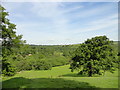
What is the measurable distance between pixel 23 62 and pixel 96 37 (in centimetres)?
7925

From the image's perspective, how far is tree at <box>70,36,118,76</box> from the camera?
2947 centimetres

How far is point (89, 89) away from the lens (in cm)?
1194

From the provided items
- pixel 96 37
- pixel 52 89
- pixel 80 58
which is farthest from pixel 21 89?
pixel 96 37

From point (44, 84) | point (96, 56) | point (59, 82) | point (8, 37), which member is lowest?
point (59, 82)

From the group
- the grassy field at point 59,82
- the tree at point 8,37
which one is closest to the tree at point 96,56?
the grassy field at point 59,82

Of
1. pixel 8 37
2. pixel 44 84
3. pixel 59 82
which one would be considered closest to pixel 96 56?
pixel 59 82

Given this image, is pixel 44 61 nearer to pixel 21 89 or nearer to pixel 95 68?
pixel 95 68

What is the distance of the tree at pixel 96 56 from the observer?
29.5 meters

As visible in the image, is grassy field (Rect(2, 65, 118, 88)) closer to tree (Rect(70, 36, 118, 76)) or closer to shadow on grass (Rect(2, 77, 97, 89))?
shadow on grass (Rect(2, 77, 97, 89))

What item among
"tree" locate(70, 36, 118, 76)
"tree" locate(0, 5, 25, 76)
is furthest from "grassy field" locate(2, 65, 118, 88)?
"tree" locate(70, 36, 118, 76)

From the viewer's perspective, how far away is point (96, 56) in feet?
98.5

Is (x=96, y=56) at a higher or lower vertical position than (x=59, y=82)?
higher

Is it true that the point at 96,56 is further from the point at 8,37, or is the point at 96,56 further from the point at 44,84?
the point at 8,37

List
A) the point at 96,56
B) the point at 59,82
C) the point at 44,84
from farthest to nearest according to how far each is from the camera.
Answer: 1. the point at 96,56
2. the point at 59,82
3. the point at 44,84
